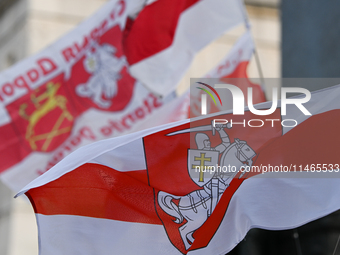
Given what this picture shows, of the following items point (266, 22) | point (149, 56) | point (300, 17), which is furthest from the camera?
point (266, 22)

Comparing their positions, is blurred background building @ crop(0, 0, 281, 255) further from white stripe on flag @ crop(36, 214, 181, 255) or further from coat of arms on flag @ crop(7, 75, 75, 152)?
white stripe on flag @ crop(36, 214, 181, 255)

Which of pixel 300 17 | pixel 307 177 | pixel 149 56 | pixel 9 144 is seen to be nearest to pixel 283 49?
pixel 300 17

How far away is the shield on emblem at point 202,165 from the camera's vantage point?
3.93 m

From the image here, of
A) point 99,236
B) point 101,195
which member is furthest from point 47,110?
point 99,236

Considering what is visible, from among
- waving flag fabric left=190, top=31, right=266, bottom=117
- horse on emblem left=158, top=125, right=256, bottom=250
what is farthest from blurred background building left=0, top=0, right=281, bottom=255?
horse on emblem left=158, top=125, right=256, bottom=250

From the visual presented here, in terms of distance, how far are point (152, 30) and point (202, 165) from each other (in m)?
2.74

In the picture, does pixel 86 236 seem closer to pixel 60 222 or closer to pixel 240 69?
pixel 60 222

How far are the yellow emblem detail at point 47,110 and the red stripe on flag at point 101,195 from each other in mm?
2802

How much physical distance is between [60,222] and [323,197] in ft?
6.17

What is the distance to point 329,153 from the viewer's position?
12.8 feet

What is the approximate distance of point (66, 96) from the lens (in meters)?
6.73

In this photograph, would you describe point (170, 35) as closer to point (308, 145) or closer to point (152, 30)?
point (152, 30)

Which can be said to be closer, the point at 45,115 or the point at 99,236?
the point at 99,236

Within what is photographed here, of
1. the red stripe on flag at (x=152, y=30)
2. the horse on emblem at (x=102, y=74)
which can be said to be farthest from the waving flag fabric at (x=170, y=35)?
the horse on emblem at (x=102, y=74)
